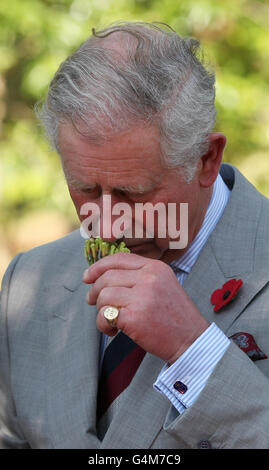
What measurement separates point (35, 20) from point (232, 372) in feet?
16.0

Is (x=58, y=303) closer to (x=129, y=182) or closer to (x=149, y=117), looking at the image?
(x=129, y=182)

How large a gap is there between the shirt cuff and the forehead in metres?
0.61

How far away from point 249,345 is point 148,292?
17.0 inches

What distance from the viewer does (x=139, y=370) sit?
2656mm

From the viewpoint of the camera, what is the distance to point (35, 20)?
634 cm

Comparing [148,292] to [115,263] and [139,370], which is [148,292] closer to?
[115,263]

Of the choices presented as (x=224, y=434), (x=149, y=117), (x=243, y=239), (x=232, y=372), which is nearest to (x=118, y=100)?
(x=149, y=117)

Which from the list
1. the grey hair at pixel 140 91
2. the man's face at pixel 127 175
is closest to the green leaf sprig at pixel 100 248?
the man's face at pixel 127 175

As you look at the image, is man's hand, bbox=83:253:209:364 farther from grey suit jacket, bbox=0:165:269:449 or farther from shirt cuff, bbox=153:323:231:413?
grey suit jacket, bbox=0:165:269:449

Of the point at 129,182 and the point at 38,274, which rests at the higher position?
the point at 129,182

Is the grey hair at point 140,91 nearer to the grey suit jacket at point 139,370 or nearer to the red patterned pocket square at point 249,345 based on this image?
the grey suit jacket at point 139,370

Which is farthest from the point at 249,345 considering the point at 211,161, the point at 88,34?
the point at 88,34

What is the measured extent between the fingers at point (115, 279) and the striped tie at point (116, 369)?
1.45ft

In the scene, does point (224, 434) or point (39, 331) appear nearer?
point (224, 434)
